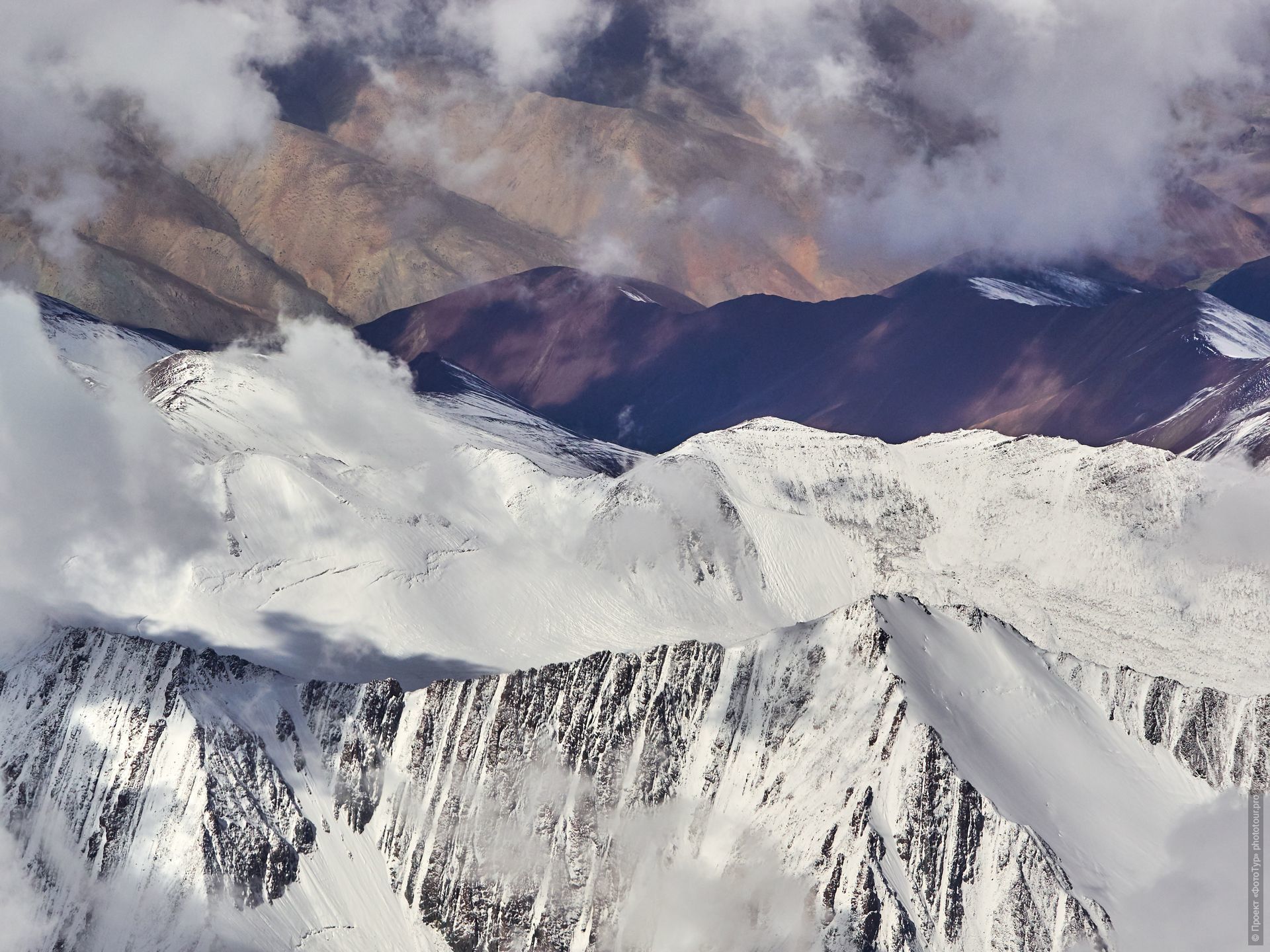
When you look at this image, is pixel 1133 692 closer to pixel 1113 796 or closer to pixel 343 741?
pixel 1113 796

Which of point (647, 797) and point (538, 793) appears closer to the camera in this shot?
point (647, 797)

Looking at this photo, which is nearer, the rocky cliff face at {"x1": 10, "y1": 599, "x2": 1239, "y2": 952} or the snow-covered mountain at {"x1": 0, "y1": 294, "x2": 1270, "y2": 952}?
the snow-covered mountain at {"x1": 0, "y1": 294, "x2": 1270, "y2": 952}

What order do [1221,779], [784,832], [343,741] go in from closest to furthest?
[784,832] → [1221,779] → [343,741]

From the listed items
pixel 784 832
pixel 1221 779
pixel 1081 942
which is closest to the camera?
pixel 1081 942

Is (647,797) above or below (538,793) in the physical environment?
above

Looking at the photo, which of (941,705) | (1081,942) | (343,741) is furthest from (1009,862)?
(343,741)

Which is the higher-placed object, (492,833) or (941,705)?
(941,705)

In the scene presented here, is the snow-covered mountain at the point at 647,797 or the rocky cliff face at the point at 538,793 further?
the rocky cliff face at the point at 538,793

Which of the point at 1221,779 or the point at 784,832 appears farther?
the point at 1221,779
